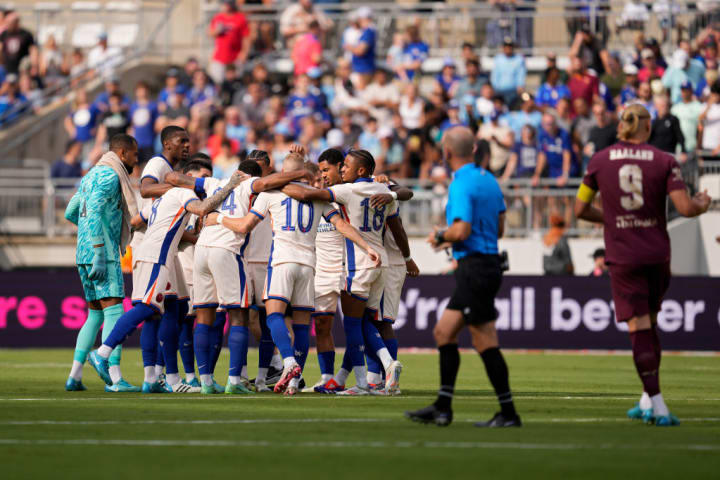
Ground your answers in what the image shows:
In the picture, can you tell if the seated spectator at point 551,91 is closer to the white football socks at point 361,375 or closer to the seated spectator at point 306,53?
the seated spectator at point 306,53

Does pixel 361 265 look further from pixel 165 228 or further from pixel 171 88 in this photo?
pixel 171 88

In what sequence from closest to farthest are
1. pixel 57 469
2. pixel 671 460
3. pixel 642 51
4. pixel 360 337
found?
pixel 57 469 → pixel 671 460 → pixel 360 337 → pixel 642 51

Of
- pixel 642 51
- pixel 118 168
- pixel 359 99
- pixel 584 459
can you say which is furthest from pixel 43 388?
pixel 642 51

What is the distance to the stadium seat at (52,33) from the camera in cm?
3353

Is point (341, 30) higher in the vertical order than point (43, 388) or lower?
higher

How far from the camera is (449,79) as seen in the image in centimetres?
2725

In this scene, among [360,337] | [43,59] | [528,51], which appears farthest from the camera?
[43,59]

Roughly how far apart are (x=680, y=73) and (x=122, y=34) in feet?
49.6

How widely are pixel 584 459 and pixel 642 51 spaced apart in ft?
64.5

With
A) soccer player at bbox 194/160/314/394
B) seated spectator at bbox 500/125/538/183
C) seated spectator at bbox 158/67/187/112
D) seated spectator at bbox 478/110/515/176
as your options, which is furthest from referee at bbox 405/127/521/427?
seated spectator at bbox 158/67/187/112

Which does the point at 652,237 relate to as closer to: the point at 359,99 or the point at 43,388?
the point at 43,388

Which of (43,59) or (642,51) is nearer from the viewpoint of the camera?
(642,51)

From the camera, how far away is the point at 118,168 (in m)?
13.3

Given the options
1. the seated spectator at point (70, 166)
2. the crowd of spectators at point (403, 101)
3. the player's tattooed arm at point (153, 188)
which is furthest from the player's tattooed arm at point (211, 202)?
the seated spectator at point (70, 166)
